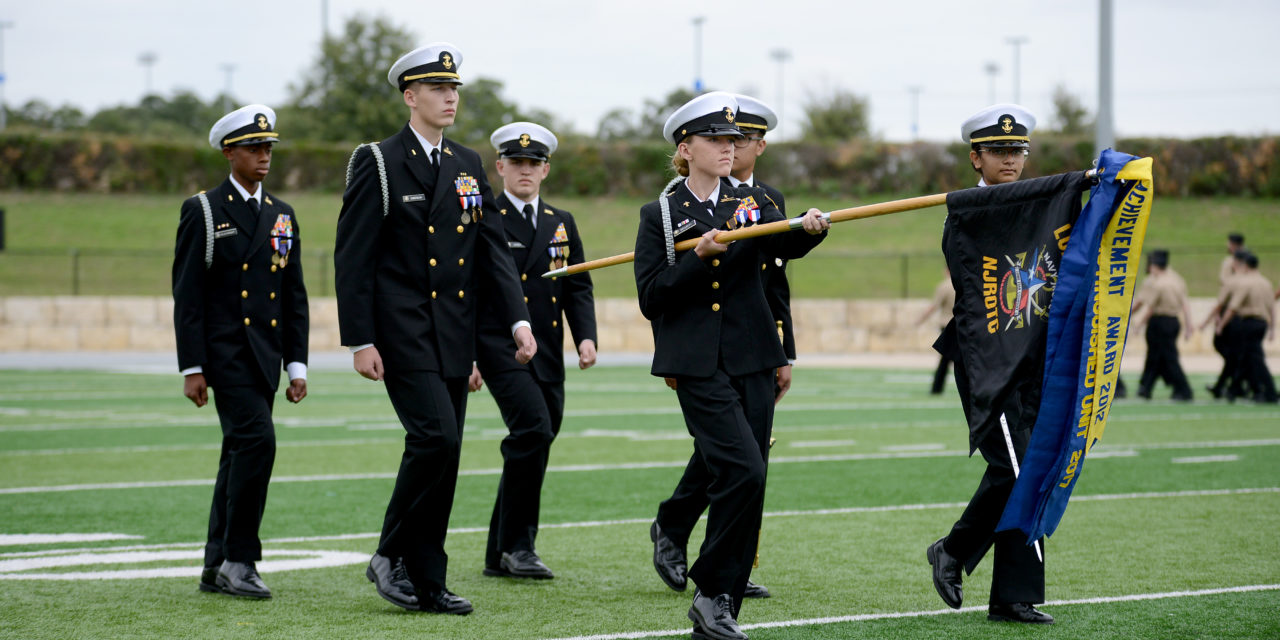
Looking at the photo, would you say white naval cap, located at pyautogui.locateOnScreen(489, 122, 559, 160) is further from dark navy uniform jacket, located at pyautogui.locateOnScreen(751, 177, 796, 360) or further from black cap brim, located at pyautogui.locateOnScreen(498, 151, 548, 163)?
dark navy uniform jacket, located at pyautogui.locateOnScreen(751, 177, 796, 360)

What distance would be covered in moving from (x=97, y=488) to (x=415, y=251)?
5.20m

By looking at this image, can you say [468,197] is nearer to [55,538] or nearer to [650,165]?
[55,538]

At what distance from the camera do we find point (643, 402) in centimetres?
1856

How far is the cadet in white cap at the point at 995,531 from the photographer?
5871 millimetres

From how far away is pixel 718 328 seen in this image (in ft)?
18.8

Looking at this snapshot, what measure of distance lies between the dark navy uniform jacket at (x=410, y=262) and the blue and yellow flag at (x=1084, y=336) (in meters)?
2.33

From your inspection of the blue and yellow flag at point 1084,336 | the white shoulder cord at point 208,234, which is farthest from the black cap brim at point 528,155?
the blue and yellow flag at point 1084,336

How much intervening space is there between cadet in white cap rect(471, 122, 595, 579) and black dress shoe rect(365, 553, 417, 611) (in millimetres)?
861

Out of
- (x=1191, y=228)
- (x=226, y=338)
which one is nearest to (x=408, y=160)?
(x=226, y=338)

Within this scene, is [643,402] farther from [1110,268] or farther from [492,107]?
[492,107]

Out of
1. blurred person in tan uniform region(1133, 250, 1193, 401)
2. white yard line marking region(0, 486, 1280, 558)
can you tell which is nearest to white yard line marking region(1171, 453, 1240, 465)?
white yard line marking region(0, 486, 1280, 558)

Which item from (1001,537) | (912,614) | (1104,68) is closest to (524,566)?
(912,614)

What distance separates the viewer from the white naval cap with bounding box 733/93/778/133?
6.82m

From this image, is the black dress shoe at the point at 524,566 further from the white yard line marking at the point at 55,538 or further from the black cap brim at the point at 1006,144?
the black cap brim at the point at 1006,144
